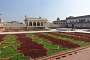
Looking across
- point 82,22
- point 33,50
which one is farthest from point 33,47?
point 82,22

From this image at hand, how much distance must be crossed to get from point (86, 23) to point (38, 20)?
26.7m

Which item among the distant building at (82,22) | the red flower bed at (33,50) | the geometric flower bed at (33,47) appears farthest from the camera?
the distant building at (82,22)

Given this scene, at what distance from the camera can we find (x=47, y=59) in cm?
1289

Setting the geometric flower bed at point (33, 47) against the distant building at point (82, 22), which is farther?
the distant building at point (82, 22)

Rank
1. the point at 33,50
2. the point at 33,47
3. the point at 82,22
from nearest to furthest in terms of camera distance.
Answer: the point at 33,50, the point at 33,47, the point at 82,22

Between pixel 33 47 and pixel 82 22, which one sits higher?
pixel 82 22

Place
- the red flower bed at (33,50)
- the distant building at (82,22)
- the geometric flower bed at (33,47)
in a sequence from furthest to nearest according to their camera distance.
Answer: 1. the distant building at (82,22)
2. the red flower bed at (33,50)
3. the geometric flower bed at (33,47)

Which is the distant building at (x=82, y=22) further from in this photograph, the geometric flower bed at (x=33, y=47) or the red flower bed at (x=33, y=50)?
the red flower bed at (x=33, y=50)

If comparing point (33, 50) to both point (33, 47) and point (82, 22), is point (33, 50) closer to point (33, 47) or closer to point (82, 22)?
point (33, 47)

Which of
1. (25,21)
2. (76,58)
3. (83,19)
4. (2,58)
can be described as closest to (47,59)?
(76,58)

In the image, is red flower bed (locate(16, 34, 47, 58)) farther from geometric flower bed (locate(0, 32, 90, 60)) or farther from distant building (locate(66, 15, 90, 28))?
distant building (locate(66, 15, 90, 28))

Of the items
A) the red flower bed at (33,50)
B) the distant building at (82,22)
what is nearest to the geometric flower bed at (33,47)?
the red flower bed at (33,50)

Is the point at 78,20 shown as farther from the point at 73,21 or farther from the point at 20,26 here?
the point at 20,26

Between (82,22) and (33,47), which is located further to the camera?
(82,22)
